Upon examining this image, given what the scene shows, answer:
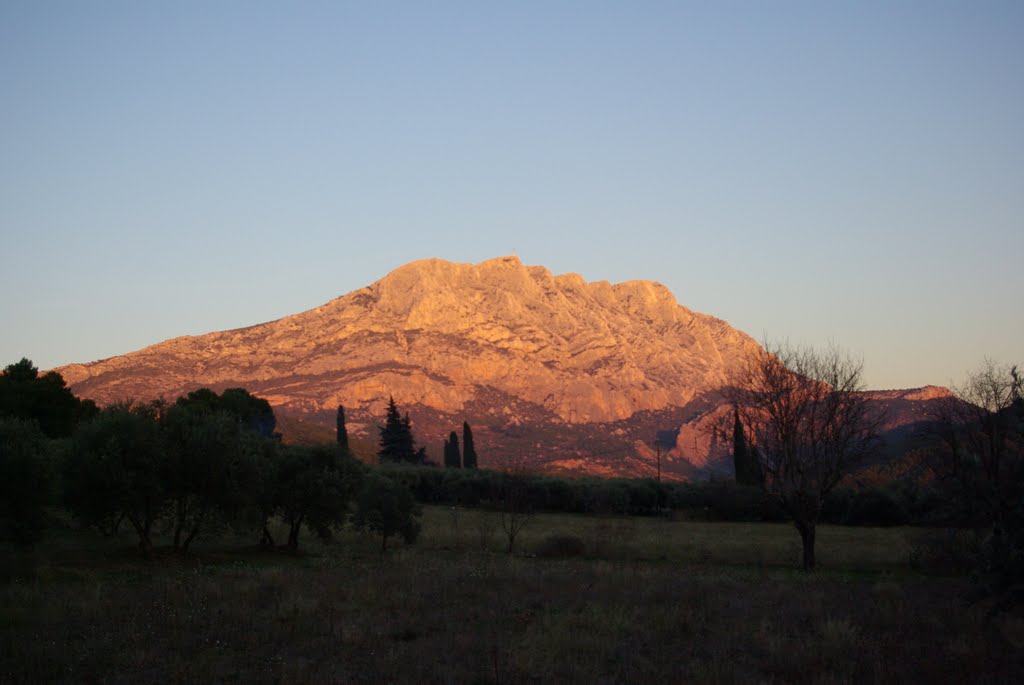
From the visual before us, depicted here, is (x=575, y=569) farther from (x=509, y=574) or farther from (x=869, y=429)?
(x=869, y=429)

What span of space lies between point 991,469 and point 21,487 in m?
33.1

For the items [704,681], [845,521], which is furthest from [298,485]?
[845,521]

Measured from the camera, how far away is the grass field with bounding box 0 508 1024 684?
14.6m

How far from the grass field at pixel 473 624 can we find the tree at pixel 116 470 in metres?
1.67

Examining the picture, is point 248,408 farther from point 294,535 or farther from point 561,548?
point 561,548

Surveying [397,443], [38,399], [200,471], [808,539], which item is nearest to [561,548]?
[808,539]

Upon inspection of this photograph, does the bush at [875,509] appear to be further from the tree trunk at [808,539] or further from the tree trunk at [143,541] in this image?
the tree trunk at [143,541]

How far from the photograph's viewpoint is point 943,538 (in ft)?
110

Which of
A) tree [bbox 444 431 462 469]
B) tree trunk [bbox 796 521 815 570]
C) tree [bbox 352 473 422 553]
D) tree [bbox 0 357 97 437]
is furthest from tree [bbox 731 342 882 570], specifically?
tree [bbox 444 431 462 469]

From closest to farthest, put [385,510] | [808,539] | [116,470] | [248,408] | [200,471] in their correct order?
[116,470] → [200,471] → [808,539] → [385,510] → [248,408]

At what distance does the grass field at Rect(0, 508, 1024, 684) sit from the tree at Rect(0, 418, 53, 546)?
157 centimetres

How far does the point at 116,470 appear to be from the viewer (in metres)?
28.3

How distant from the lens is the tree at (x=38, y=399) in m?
52.4

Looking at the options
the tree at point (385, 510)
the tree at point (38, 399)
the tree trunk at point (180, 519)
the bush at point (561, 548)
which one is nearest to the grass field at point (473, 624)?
the tree trunk at point (180, 519)
